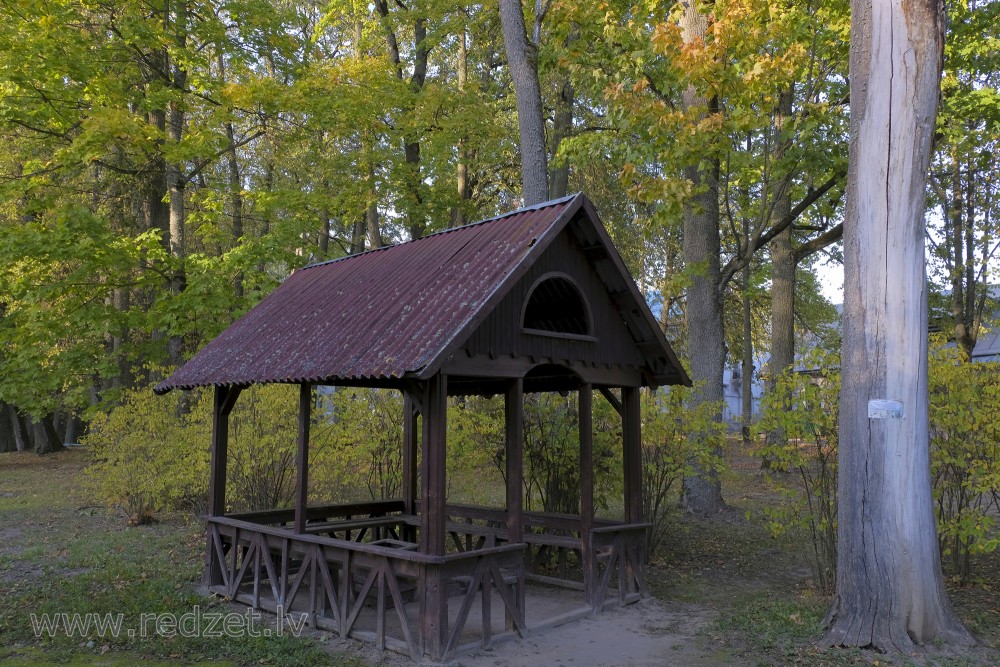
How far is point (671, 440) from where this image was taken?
1091 cm

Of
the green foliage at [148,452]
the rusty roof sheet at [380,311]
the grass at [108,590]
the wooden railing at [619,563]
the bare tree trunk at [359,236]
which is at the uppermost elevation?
the bare tree trunk at [359,236]

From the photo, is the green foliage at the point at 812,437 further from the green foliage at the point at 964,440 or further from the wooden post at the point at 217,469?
the wooden post at the point at 217,469

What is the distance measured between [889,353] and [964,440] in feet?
7.74

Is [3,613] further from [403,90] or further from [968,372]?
[403,90]

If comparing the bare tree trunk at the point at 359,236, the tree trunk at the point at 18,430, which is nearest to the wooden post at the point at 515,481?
the bare tree trunk at the point at 359,236

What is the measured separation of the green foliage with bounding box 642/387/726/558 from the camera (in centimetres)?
1071

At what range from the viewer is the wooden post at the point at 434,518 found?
22.9ft

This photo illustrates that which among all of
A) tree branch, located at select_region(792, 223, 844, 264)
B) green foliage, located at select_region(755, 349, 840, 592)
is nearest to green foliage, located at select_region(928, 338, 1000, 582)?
green foliage, located at select_region(755, 349, 840, 592)

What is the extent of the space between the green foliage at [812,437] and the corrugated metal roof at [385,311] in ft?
10.9

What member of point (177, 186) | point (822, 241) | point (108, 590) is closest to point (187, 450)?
point (108, 590)

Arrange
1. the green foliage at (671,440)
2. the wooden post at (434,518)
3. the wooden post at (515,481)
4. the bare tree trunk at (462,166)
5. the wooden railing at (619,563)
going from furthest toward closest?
the bare tree trunk at (462,166), the green foliage at (671,440), the wooden railing at (619,563), the wooden post at (515,481), the wooden post at (434,518)

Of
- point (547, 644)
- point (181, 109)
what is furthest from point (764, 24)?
point (181, 109)

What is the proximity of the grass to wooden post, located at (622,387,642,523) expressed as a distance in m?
3.96

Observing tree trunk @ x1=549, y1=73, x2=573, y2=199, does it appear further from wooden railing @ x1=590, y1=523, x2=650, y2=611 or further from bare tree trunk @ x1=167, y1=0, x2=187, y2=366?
wooden railing @ x1=590, y1=523, x2=650, y2=611
